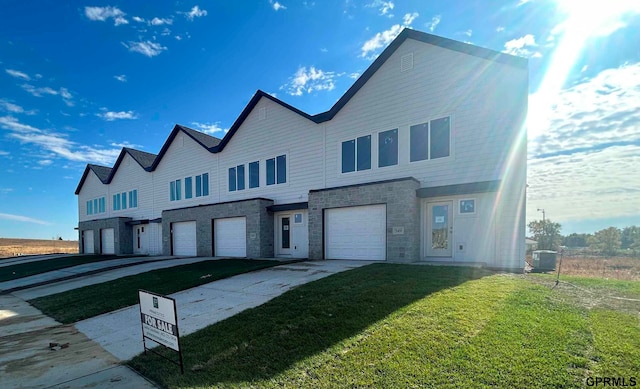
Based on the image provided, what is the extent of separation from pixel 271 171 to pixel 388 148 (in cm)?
697

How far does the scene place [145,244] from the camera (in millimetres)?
26766

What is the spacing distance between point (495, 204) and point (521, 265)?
210 centimetres

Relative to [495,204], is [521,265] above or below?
below

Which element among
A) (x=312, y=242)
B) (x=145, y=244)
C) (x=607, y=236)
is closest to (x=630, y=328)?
(x=312, y=242)

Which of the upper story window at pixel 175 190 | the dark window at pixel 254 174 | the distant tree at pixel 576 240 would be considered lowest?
the distant tree at pixel 576 240

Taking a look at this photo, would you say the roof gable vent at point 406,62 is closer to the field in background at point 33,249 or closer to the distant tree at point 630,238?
the distant tree at point 630,238

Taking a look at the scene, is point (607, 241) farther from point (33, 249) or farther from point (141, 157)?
point (33, 249)

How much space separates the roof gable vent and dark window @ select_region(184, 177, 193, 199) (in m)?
15.9

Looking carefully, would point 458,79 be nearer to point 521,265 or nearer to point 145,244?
point 521,265

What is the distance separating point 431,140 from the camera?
12.2 m

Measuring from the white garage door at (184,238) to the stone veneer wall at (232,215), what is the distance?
1.35 ft

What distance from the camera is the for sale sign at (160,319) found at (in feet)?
14.3

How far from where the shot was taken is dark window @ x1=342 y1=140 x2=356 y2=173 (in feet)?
47.1

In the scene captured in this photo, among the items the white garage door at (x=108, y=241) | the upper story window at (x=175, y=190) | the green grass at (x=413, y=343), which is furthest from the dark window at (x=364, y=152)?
the white garage door at (x=108, y=241)
